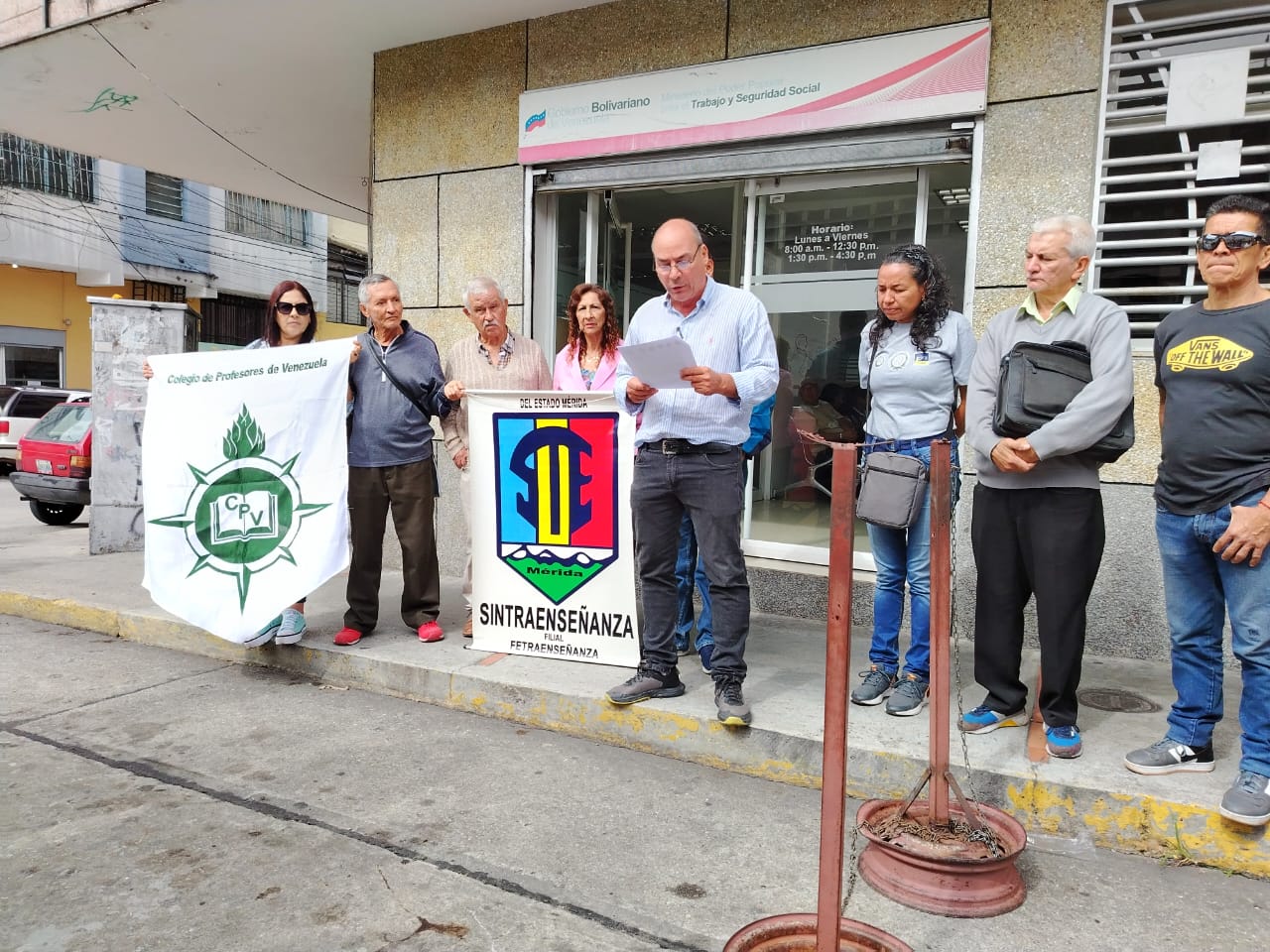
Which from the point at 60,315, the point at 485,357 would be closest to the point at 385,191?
the point at 485,357

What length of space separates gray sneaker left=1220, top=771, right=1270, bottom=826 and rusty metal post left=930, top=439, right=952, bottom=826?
959mm

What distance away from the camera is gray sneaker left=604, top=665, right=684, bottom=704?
380 centimetres

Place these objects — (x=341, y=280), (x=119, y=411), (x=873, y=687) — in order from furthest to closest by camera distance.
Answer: (x=341, y=280)
(x=119, y=411)
(x=873, y=687)

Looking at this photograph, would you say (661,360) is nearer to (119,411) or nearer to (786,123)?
(786,123)

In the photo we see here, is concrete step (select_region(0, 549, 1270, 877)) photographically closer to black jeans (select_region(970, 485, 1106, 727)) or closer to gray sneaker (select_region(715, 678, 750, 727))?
gray sneaker (select_region(715, 678, 750, 727))

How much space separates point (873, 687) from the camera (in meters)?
3.79

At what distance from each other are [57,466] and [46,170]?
14798 millimetres

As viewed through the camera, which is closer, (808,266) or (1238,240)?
(1238,240)

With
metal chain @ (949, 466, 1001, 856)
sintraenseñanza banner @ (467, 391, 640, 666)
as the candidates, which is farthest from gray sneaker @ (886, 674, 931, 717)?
sintraenseñanza banner @ (467, 391, 640, 666)

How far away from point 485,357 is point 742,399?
5.99ft

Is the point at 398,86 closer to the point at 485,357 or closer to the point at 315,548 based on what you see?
the point at 485,357

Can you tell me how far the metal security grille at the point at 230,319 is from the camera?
26562 mm

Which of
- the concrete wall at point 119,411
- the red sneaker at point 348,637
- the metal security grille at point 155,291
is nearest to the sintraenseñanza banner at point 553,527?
the red sneaker at point 348,637

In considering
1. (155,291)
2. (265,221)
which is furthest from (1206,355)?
(265,221)
